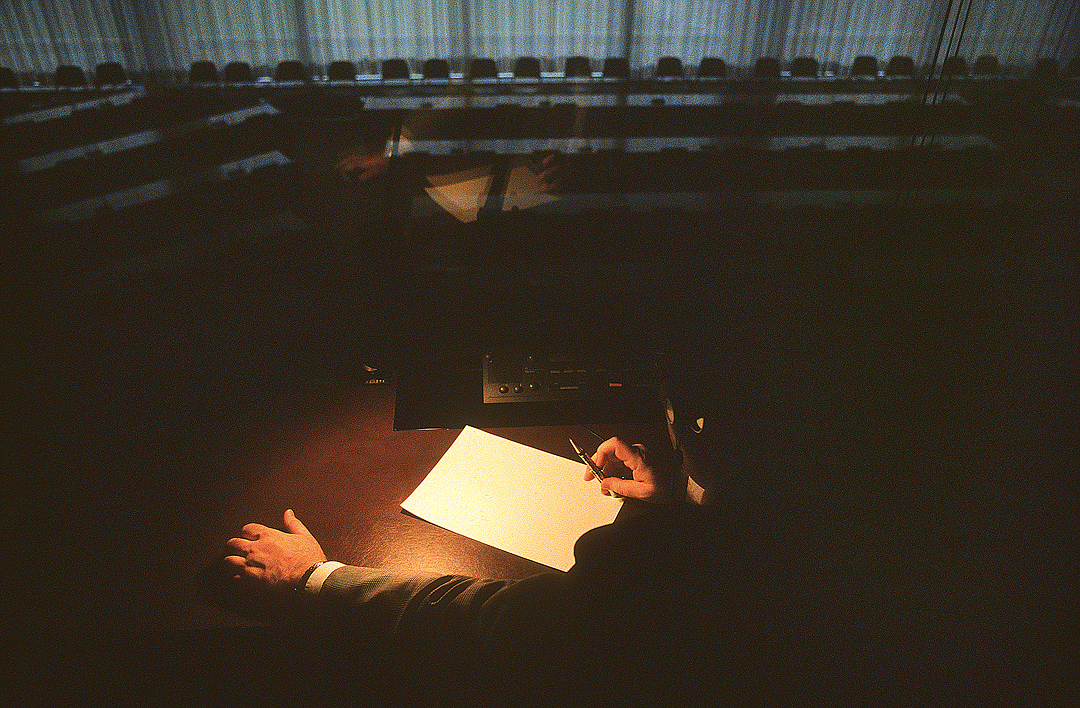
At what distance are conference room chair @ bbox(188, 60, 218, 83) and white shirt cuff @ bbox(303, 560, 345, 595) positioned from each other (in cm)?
724

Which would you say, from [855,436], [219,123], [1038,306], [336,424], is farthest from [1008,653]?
[219,123]

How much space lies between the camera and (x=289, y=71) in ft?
22.1

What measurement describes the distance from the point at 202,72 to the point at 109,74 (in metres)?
0.92

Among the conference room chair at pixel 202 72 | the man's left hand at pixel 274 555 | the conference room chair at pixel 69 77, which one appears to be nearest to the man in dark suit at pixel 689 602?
the man's left hand at pixel 274 555

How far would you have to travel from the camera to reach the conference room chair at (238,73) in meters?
6.68

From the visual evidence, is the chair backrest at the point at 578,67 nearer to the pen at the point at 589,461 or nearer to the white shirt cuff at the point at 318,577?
the pen at the point at 589,461

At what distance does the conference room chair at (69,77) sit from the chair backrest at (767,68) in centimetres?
748

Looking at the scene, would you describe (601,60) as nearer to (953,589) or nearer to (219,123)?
(219,123)

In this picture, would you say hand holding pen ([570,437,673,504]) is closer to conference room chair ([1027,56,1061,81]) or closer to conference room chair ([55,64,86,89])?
conference room chair ([1027,56,1061,81])

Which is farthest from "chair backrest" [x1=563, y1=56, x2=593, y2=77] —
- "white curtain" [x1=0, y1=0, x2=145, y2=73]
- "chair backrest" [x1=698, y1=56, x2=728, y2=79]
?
"white curtain" [x1=0, y1=0, x2=145, y2=73]

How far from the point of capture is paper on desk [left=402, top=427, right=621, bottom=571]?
1195 millimetres

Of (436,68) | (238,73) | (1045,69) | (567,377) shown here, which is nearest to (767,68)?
(1045,69)

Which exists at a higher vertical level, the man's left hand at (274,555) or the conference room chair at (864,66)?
the conference room chair at (864,66)

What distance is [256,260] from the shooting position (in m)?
3.13
